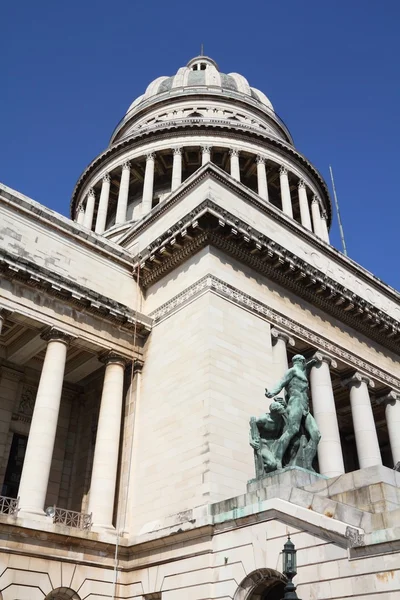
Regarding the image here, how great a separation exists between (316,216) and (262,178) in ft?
20.0

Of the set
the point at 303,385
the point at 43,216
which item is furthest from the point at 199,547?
the point at 43,216

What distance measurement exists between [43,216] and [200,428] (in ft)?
35.4

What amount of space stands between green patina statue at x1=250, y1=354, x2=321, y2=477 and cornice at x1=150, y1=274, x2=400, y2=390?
539cm

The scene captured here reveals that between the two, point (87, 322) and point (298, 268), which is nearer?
point (87, 322)

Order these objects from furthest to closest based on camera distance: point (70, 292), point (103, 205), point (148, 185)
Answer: point (103, 205) < point (148, 185) < point (70, 292)

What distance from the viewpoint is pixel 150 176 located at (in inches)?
1631

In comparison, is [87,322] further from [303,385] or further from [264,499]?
[264,499]

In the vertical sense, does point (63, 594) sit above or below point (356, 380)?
below

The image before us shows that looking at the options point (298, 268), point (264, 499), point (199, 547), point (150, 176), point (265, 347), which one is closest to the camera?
point (264, 499)

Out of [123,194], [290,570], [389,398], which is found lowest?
[290,570]

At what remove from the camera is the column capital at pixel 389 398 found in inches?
1053

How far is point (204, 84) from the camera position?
51375 mm

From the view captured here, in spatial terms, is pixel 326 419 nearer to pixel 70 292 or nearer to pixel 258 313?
pixel 258 313

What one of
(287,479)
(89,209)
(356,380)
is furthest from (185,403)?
(89,209)
